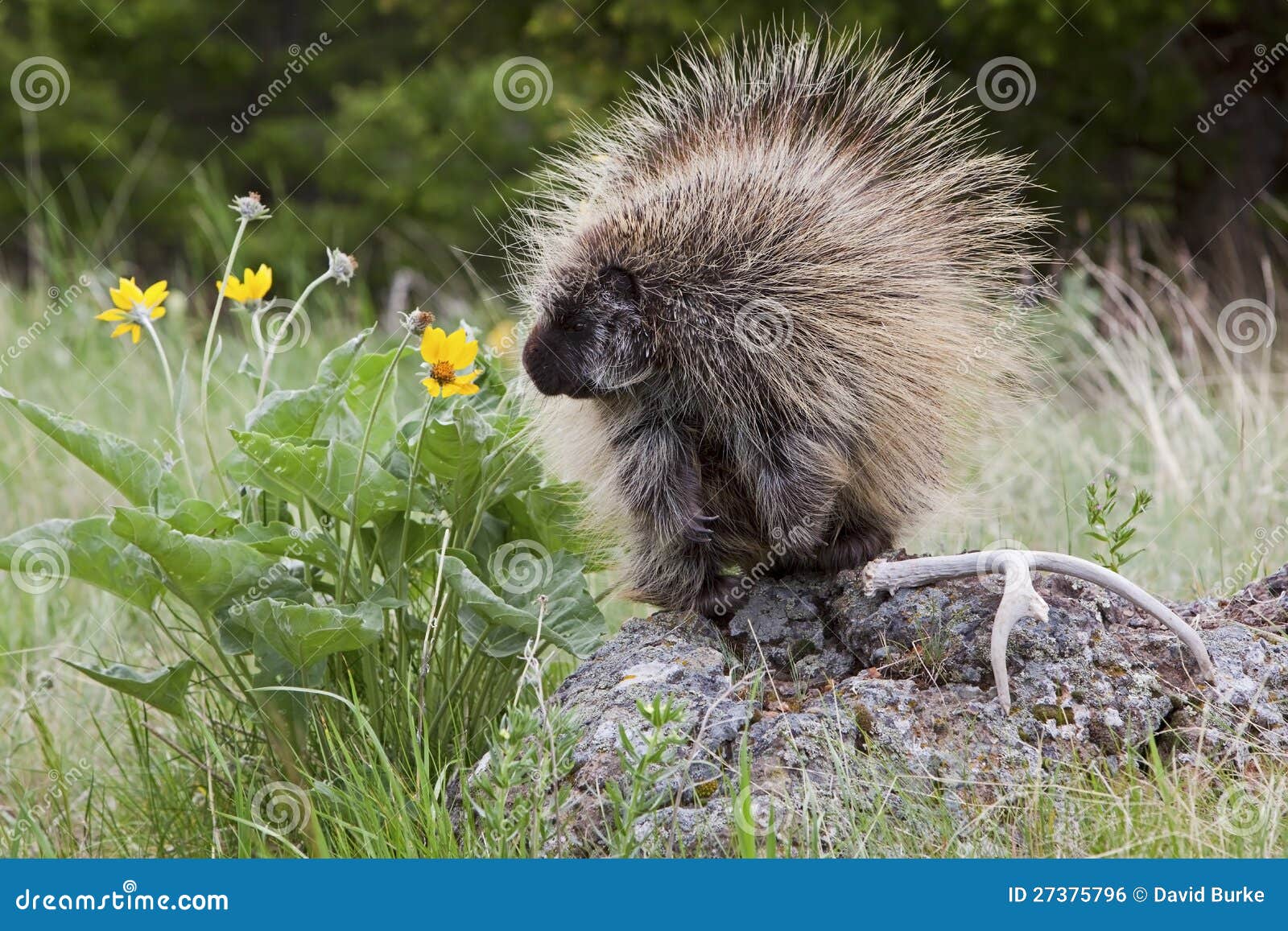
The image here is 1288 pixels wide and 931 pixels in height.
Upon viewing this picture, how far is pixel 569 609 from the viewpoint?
3049mm

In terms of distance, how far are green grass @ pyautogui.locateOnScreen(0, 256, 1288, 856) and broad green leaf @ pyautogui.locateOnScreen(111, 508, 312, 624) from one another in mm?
322

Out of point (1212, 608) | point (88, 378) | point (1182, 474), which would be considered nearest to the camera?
point (1212, 608)

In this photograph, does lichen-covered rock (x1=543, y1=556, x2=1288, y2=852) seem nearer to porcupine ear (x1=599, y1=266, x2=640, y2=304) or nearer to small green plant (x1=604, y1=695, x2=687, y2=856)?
small green plant (x1=604, y1=695, x2=687, y2=856)

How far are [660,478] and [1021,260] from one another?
102 centimetres

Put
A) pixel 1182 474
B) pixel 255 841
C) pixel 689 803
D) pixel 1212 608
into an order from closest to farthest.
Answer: pixel 689 803 → pixel 255 841 → pixel 1212 608 → pixel 1182 474

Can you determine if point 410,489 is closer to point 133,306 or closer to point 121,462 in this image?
point 121,462

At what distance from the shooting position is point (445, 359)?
2.80 meters

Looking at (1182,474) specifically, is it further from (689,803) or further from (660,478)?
(689,803)

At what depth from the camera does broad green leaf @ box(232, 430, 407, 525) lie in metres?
2.88

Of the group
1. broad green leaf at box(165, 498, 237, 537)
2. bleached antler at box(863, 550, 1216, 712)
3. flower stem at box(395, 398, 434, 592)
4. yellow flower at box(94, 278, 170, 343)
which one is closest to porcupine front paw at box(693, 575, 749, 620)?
bleached antler at box(863, 550, 1216, 712)

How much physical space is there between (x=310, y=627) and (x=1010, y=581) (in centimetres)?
143

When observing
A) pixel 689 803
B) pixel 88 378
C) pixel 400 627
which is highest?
pixel 689 803

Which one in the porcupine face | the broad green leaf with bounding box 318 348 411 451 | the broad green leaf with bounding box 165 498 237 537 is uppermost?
the porcupine face

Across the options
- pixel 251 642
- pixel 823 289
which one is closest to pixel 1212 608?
pixel 823 289
